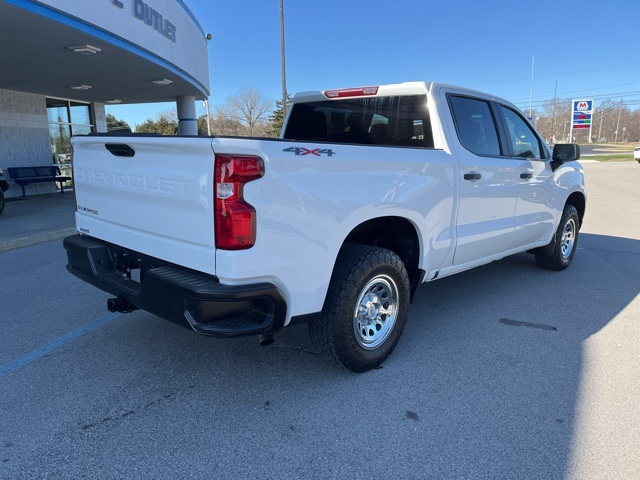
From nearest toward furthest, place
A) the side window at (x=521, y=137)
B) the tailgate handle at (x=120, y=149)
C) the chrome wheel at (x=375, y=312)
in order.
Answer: the tailgate handle at (x=120, y=149), the chrome wheel at (x=375, y=312), the side window at (x=521, y=137)

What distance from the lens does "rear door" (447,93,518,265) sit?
4.06 meters

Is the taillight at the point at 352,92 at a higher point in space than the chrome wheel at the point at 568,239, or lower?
higher

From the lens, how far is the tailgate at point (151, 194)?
8.54 ft

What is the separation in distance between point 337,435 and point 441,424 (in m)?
0.62

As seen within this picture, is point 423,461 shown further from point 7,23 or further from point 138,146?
point 7,23

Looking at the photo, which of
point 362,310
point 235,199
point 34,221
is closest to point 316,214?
point 235,199

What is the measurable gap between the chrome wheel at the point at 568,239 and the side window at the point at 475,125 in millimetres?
2149

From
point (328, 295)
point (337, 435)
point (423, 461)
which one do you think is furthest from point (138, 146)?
point (423, 461)

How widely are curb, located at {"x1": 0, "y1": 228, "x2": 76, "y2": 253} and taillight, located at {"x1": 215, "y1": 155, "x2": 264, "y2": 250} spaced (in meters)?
6.68

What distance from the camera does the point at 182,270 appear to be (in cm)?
283

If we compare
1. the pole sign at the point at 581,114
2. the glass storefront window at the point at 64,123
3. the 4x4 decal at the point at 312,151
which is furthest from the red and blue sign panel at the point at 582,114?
the 4x4 decal at the point at 312,151

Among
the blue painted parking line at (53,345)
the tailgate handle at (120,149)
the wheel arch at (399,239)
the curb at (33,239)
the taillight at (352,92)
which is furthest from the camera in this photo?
the curb at (33,239)

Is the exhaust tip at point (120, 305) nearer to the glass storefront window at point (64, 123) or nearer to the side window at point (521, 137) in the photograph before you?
the side window at point (521, 137)

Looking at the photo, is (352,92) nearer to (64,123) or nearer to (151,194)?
(151,194)
